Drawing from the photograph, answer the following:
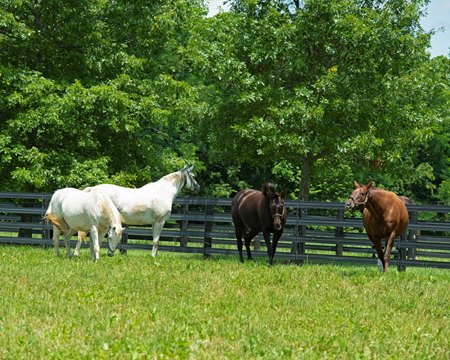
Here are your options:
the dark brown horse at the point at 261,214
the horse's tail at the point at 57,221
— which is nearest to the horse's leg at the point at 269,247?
the dark brown horse at the point at 261,214

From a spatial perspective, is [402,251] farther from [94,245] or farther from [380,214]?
[94,245]

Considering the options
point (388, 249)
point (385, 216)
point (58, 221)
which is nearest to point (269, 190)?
point (385, 216)

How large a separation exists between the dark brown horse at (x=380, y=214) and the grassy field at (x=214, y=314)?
7.66 ft

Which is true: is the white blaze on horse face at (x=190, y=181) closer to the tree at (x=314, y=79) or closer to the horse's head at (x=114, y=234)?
the tree at (x=314, y=79)

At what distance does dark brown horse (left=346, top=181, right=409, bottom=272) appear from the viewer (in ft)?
51.3

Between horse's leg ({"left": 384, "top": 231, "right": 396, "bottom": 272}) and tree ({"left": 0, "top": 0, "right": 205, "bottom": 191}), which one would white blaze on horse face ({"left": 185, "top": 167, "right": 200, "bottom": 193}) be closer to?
tree ({"left": 0, "top": 0, "right": 205, "bottom": 191})

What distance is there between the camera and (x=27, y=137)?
82.4 feet

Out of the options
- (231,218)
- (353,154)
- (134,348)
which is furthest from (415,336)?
(353,154)

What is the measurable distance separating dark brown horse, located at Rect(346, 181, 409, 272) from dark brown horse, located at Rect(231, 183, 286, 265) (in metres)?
1.56

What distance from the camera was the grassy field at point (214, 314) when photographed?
665 cm

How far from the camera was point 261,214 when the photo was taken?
1698 cm

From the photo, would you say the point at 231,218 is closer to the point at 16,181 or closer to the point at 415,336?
the point at 16,181

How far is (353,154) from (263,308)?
13617 mm

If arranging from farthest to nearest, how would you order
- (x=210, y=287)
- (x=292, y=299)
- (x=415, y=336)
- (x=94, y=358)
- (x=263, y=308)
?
(x=210, y=287) < (x=292, y=299) < (x=263, y=308) < (x=415, y=336) < (x=94, y=358)
